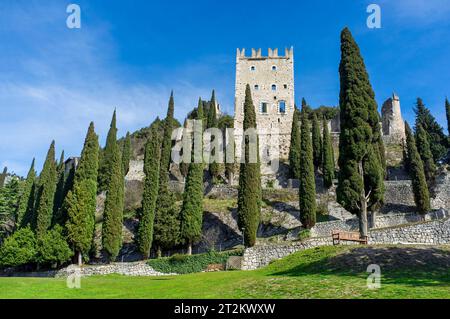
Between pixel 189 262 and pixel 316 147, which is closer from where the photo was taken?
pixel 189 262

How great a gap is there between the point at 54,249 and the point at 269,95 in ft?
121

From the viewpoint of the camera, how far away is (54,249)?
30625mm

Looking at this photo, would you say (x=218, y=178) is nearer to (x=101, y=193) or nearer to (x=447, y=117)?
(x=101, y=193)

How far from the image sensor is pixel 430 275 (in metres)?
14.1

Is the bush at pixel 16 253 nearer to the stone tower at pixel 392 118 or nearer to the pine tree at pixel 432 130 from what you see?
the pine tree at pixel 432 130

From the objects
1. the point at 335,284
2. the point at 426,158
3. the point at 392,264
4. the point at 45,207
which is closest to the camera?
the point at 335,284

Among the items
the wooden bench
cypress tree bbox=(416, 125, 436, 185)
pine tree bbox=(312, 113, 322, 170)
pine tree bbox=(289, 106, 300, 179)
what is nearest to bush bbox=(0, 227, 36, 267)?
the wooden bench

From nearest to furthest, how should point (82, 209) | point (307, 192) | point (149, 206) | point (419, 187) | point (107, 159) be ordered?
point (82, 209)
point (149, 206)
point (307, 192)
point (419, 187)
point (107, 159)

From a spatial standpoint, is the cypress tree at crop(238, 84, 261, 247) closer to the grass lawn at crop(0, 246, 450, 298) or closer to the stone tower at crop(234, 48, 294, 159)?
the grass lawn at crop(0, 246, 450, 298)

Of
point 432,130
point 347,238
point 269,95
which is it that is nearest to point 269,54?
point 269,95

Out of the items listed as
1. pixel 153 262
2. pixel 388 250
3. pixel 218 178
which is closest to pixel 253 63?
pixel 218 178

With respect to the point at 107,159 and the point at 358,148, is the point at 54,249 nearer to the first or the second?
the point at 107,159

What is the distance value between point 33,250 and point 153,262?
482 inches
